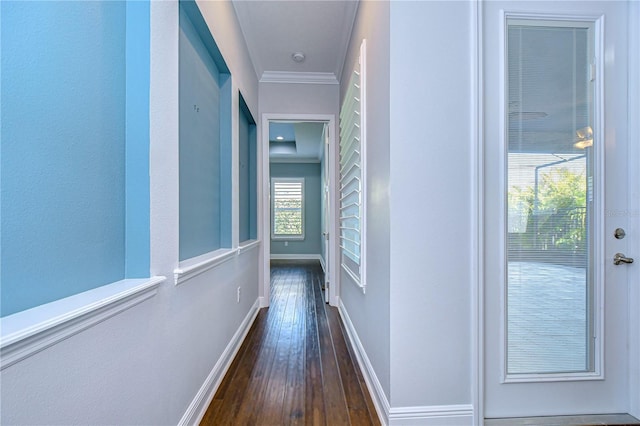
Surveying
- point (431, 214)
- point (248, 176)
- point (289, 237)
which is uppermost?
point (248, 176)

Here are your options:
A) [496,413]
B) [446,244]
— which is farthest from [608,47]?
[496,413]

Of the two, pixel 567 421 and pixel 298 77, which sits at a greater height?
pixel 298 77

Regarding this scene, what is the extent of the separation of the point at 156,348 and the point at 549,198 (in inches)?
78.5

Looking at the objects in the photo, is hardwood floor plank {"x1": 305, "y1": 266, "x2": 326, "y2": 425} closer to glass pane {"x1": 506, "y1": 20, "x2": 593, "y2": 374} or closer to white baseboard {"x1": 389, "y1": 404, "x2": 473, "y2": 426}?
white baseboard {"x1": 389, "y1": 404, "x2": 473, "y2": 426}

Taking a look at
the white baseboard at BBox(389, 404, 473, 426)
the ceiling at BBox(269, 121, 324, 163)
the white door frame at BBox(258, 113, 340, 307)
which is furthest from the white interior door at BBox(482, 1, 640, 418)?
the ceiling at BBox(269, 121, 324, 163)

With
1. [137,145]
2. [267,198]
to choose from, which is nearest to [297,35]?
[267,198]

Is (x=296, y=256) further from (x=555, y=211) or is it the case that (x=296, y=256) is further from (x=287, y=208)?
(x=555, y=211)

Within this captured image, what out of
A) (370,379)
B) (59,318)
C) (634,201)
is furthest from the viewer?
(370,379)

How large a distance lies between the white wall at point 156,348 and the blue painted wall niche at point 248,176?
1.02m

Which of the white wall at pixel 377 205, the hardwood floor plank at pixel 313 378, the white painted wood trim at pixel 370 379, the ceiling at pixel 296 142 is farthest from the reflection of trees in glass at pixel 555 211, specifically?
the ceiling at pixel 296 142

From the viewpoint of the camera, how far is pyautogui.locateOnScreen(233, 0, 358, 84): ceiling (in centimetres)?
230

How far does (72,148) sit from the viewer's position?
83 cm

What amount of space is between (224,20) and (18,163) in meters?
1.80

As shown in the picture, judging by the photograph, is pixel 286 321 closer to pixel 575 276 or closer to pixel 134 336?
pixel 134 336
